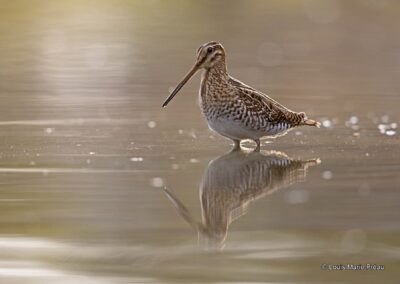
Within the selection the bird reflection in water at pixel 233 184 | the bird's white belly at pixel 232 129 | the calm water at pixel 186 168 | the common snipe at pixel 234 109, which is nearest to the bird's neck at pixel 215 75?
the common snipe at pixel 234 109

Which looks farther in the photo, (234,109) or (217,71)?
(217,71)

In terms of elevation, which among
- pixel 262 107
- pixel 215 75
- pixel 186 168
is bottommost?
pixel 186 168

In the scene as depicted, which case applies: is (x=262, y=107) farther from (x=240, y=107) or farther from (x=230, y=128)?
(x=230, y=128)

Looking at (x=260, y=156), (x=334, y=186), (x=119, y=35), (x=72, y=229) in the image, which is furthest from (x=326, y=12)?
(x=72, y=229)

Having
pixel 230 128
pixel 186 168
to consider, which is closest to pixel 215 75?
pixel 230 128

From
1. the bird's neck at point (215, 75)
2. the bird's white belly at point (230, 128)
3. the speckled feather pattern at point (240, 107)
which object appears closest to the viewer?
the bird's white belly at point (230, 128)

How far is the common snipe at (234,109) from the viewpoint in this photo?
984 centimetres

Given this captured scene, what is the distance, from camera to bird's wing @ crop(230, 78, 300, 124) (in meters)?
10.0

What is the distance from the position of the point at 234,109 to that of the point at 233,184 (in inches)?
70.8

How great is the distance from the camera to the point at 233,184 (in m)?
8.19

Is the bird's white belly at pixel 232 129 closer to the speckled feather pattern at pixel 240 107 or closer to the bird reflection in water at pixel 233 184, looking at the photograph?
the speckled feather pattern at pixel 240 107

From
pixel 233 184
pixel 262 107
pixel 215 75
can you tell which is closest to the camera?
pixel 233 184

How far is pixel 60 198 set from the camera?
7.70 m

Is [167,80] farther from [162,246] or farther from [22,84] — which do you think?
[162,246]
